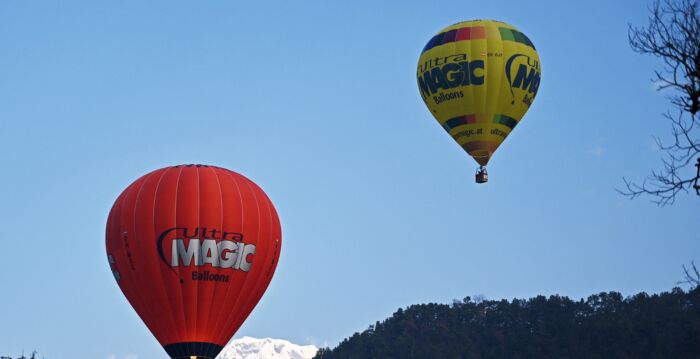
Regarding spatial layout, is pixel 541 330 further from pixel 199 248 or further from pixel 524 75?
pixel 199 248

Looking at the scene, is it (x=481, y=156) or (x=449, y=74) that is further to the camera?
(x=449, y=74)

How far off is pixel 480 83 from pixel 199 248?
13554 millimetres

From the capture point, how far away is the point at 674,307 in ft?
395

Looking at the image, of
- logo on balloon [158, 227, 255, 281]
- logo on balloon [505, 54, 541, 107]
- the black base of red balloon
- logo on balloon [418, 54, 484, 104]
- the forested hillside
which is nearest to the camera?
logo on balloon [158, 227, 255, 281]

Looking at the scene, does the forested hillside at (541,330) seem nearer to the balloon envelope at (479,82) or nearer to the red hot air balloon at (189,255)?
the balloon envelope at (479,82)

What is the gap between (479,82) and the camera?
49.9 m

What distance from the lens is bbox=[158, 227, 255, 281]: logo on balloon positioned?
143 ft

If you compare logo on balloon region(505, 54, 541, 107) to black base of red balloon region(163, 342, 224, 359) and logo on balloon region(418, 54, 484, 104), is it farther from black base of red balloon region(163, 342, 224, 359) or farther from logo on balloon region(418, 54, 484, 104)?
black base of red balloon region(163, 342, 224, 359)

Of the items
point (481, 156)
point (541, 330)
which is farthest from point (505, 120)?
point (541, 330)

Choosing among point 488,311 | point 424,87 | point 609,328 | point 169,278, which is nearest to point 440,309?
point 488,311

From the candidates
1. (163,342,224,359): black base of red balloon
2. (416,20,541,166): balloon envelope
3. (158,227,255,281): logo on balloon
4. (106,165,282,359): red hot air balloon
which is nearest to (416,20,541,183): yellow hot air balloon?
(416,20,541,166): balloon envelope

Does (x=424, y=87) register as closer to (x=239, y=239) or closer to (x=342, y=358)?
(x=239, y=239)

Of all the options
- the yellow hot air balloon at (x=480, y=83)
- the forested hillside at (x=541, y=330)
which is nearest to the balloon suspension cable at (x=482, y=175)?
the yellow hot air balloon at (x=480, y=83)

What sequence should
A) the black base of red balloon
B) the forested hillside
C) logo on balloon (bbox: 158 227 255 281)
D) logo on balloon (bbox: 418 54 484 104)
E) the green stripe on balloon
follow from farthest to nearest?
the forested hillside → the green stripe on balloon → logo on balloon (bbox: 418 54 484 104) → the black base of red balloon → logo on balloon (bbox: 158 227 255 281)
